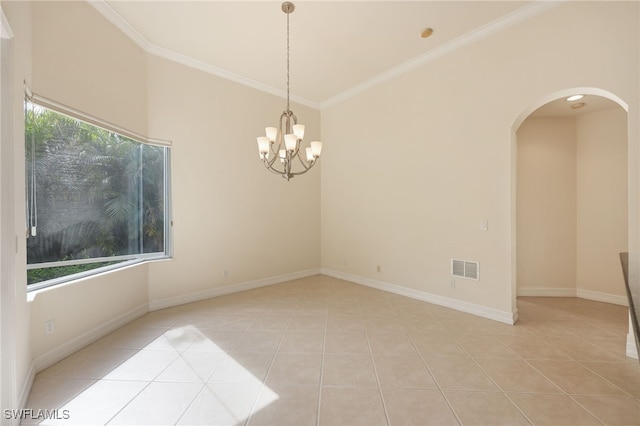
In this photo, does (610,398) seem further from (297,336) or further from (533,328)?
(297,336)

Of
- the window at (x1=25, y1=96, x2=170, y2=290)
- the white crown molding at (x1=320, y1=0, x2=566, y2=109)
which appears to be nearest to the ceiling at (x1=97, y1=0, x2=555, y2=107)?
the white crown molding at (x1=320, y1=0, x2=566, y2=109)

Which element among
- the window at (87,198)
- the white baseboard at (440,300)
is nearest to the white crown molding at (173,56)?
the window at (87,198)

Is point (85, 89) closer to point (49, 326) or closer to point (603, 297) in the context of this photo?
point (49, 326)

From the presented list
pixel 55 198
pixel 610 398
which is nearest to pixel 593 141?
pixel 610 398

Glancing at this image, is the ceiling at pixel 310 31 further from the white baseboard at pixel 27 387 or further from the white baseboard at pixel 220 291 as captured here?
the white baseboard at pixel 27 387

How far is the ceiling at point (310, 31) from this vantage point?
2.85 m

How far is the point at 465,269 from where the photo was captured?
138 inches

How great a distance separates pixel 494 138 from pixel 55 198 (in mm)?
4965

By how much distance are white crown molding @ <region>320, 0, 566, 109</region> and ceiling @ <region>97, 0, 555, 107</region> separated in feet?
0.04

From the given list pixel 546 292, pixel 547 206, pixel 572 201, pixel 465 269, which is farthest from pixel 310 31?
pixel 546 292

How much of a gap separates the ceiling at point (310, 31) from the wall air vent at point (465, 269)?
299 cm

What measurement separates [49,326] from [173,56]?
3560 millimetres

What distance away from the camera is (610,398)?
73.0 inches

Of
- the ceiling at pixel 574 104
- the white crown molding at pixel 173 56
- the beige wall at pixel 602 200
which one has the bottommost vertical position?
the beige wall at pixel 602 200
